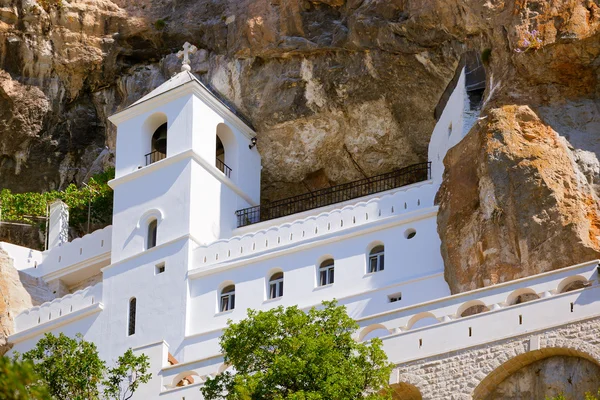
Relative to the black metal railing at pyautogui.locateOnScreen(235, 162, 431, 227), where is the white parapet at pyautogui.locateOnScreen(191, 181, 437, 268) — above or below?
below

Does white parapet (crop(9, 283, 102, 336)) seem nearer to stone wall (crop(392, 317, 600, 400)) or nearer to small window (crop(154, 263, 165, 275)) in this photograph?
small window (crop(154, 263, 165, 275))

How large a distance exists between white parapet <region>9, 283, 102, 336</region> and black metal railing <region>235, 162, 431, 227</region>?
18.5ft

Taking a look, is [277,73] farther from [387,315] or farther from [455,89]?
[387,315]

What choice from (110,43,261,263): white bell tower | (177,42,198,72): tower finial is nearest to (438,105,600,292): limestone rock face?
(110,43,261,263): white bell tower

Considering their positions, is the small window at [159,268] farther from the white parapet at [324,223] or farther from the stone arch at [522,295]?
the stone arch at [522,295]

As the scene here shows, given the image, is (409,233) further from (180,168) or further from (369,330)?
(180,168)

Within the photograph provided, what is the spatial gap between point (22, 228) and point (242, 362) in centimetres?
2568

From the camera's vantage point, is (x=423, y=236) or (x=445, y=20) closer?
(x=423, y=236)

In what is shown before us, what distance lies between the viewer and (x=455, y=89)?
49.4 m

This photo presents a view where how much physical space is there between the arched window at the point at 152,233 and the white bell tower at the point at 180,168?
34mm

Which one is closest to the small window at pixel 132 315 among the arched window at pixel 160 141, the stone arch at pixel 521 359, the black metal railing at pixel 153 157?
the black metal railing at pixel 153 157

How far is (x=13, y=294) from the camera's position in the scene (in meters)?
53.8

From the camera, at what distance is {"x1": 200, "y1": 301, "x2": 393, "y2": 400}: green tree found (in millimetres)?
34531

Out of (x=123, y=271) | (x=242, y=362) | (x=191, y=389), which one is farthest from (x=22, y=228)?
(x=242, y=362)
